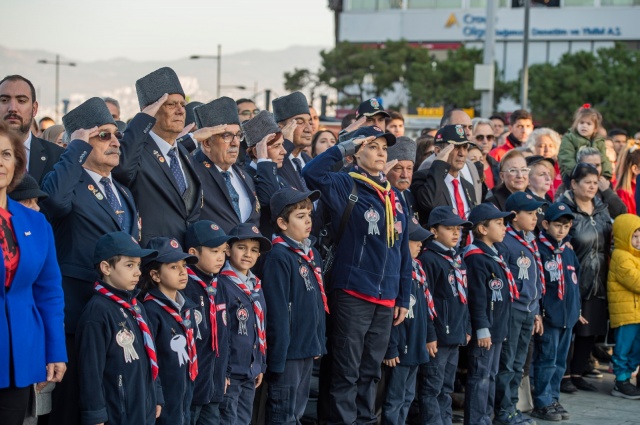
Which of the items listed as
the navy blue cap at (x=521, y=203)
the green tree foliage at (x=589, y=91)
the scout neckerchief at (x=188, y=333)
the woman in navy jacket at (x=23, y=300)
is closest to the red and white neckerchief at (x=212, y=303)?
the scout neckerchief at (x=188, y=333)

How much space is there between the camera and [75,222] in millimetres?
5848

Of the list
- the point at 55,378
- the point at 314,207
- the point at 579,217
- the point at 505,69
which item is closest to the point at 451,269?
the point at 314,207

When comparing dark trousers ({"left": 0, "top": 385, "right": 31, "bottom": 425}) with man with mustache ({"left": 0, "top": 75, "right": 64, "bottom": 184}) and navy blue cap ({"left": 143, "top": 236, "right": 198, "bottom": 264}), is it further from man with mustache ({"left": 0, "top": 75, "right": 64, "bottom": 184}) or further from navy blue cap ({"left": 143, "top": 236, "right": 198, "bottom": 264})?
man with mustache ({"left": 0, "top": 75, "right": 64, "bottom": 184})

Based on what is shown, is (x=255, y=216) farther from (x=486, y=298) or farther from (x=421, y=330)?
(x=486, y=298)

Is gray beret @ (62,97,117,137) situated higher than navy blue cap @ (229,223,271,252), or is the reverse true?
gray beret @ (62,97,117,137)

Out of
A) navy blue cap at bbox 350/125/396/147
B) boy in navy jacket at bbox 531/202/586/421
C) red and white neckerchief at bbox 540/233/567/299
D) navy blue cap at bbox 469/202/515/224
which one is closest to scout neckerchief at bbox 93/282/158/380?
navy blue cap at bbox 350/125/396/147

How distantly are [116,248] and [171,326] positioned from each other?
0.63 m

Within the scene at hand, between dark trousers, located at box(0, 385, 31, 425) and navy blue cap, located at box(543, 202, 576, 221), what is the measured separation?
5.97 meters

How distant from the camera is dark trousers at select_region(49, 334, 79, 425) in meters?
5.52

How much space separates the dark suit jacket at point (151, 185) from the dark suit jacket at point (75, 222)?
398 millimetres

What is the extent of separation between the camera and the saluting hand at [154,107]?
6.47 m

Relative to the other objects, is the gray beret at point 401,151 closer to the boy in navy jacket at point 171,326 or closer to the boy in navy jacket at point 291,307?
the boy in navy jacket at point 291,307

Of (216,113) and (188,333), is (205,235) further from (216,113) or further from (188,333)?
(216,113)

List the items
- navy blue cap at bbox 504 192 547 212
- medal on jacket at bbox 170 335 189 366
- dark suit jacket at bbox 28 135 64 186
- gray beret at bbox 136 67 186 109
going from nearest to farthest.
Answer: medal on jacket at bbox 170 335 189 366, dark suit jacket at bbox 28 135 64 186, gray beret at bbox 136 67 186 109, navy blue cap at bbox 504 192 547 212
